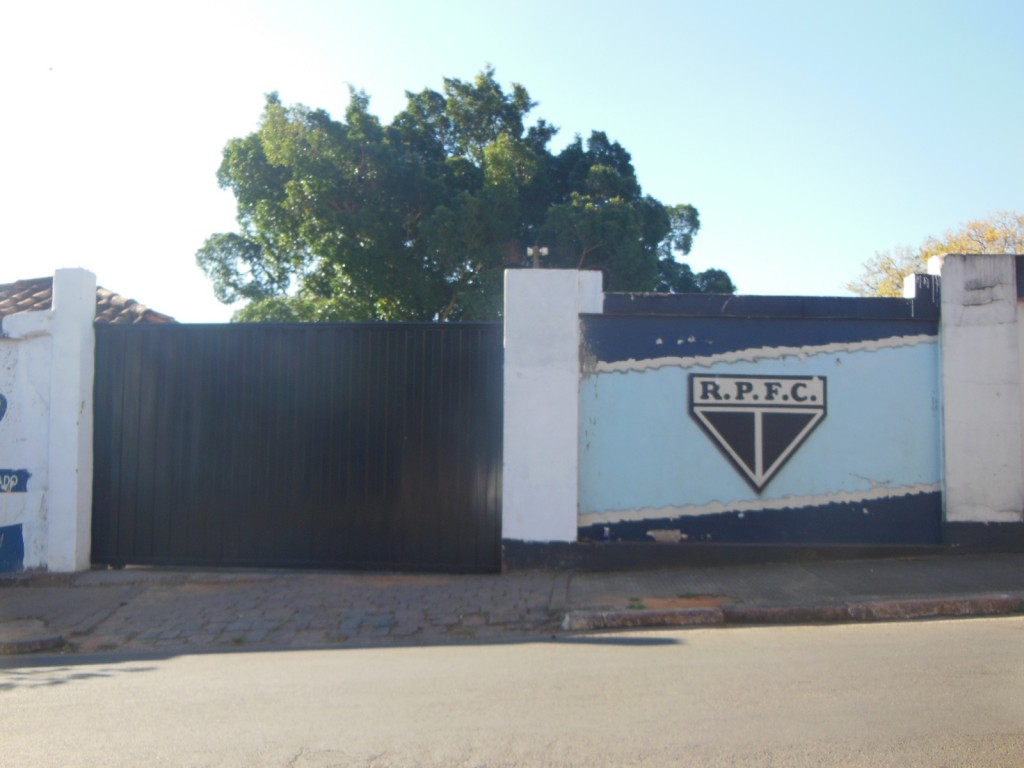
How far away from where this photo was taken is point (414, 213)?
2384cm

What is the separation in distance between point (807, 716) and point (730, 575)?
422cm

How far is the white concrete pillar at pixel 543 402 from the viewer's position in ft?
31.6

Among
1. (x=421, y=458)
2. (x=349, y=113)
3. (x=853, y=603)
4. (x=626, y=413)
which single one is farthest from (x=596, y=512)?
(x=349, y=113)

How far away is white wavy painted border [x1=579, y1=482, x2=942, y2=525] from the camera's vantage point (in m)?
9.65

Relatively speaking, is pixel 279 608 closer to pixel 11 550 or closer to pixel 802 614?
pixel 11 550

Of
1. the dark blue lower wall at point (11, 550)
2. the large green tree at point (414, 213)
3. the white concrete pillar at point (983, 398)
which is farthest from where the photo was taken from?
the large green tree at point (414, 213)

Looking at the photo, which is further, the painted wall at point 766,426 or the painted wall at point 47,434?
the painted wall at point 47,434

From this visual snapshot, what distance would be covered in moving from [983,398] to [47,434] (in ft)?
30.7

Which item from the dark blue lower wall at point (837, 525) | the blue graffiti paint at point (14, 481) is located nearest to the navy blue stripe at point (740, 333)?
the dark blue lower wall at point (837, 525)

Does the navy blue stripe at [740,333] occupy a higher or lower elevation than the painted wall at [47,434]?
higher

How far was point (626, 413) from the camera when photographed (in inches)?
383

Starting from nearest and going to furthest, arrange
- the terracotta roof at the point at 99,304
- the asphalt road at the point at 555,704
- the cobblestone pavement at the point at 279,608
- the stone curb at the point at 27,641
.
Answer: the asphalt road at the point at 555,704
the stone curb at the point at 27,641
the cobblestone pavement at the point at 279,608
the terracotta roof at the point at 99,304

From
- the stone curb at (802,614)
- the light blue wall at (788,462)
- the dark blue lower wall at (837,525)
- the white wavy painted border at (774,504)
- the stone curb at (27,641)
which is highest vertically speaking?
the light blue wall at (788,462)

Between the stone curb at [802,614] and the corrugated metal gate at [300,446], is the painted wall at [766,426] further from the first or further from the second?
the stone curb at [802,614]
